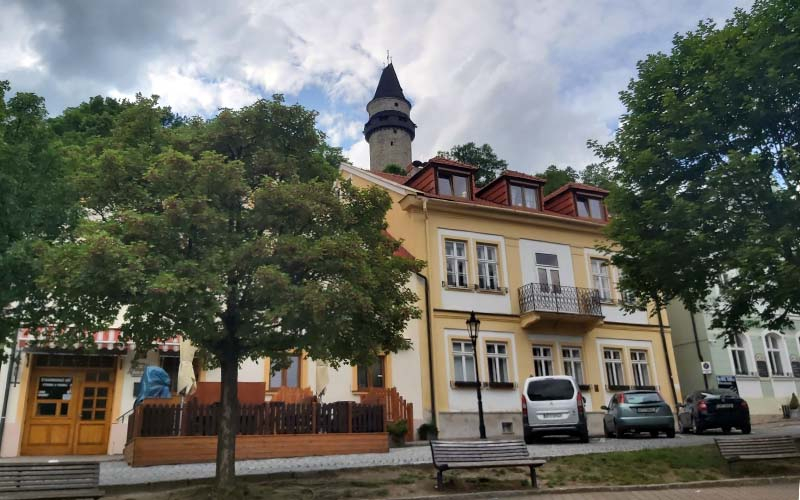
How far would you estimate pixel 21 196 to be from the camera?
11.8 m

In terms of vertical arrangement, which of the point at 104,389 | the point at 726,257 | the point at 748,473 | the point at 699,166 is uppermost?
the point at 699,166

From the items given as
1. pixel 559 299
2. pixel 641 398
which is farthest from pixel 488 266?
pixel 641 398

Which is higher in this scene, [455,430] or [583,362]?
[583,362]

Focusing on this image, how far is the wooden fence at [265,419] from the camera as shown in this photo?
14352 millimetres

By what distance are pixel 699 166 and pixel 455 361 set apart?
11.5m

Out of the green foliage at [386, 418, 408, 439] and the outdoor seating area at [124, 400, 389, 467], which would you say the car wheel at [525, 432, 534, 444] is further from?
the outdoor seating area at [124, 400, 389, 467]

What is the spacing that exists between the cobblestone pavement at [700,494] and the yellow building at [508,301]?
12.0 m

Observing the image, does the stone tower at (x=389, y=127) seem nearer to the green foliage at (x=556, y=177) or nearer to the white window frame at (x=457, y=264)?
the green foliage at (x=556, y=177)

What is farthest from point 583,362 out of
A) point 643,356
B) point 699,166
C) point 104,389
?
point 104,389

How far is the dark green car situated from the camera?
1822 centimetres

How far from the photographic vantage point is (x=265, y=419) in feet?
50.3

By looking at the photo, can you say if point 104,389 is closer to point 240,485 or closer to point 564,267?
point 240,485

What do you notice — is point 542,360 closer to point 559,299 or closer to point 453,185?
point 559,299

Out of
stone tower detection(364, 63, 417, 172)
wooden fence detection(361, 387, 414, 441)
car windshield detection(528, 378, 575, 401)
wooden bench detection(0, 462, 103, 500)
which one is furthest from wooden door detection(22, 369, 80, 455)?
stone tower detection(364, 63, 417, 172)
